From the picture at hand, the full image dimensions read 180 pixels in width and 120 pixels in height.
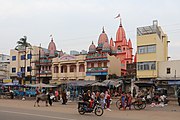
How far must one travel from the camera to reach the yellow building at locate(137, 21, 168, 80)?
42062mm

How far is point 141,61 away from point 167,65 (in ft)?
13.2

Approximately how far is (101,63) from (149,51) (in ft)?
38.5

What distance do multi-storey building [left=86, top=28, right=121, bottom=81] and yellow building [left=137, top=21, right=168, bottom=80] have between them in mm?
8547

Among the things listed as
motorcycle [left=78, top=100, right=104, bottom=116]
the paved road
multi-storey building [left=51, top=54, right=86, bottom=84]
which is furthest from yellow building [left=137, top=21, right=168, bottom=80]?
motorcycle [left=78, top=100, right=104, bottom=116]

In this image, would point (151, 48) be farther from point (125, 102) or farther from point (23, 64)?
point (23, 64)

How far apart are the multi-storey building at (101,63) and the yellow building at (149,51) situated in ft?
28.0

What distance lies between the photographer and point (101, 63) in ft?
171

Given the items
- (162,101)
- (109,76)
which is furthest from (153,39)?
(162,101)

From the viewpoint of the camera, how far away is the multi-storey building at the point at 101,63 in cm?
5116

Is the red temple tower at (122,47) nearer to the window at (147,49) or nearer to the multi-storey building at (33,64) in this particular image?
the multi-storey building at (33,64)

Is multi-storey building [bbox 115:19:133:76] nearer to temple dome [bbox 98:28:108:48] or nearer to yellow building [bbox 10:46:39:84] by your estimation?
temple dome [bbox 98:28:108:48]

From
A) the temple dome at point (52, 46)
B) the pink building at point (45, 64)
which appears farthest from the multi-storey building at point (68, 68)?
the temple dome at point (52, 46)

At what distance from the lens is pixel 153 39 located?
4194 cm

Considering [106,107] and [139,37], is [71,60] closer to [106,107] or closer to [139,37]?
[139,37]
